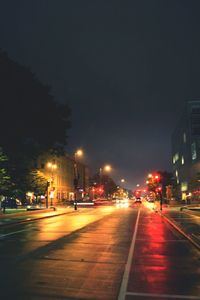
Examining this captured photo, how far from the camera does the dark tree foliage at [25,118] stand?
45.7m

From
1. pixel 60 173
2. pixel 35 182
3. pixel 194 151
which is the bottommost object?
pixel 35 182

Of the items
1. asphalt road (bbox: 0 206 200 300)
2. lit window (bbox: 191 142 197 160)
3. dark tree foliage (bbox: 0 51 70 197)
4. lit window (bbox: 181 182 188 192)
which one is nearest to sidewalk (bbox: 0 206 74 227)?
dark tree foliage (bbox: 0 51 70 197)

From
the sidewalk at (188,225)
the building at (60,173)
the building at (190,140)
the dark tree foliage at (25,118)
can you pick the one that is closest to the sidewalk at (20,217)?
the dark tree foliage at (25,118)

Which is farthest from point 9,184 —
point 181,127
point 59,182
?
point 181,127

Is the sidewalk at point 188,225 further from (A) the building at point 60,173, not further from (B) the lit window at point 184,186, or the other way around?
(B) the lit window at point 184,186

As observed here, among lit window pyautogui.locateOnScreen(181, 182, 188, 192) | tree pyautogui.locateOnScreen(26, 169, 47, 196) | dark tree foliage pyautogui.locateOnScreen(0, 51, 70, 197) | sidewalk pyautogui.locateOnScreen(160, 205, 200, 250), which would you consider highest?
dark tree foliage pyautogui.locateOnScreen(0, 51, 70, 197)

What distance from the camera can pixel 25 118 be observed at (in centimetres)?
4753

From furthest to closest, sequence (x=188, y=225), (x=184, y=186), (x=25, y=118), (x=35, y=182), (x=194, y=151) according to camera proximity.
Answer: (x=184, y=186)
(x=194, y=151)
(x=35, y=182)
(x=25, y=118)
(x=188, y=225)

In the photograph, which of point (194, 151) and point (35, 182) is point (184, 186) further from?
point (35, 182)

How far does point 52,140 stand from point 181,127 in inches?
3336

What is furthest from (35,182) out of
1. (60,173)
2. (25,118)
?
(60,173)

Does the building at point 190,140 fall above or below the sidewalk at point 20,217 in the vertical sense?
above

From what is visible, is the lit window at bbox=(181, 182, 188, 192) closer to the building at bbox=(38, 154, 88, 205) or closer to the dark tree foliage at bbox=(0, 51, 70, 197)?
the building at bbox=(38, 154, 88, 205)

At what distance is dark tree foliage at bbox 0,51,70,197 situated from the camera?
45688 millimetres
